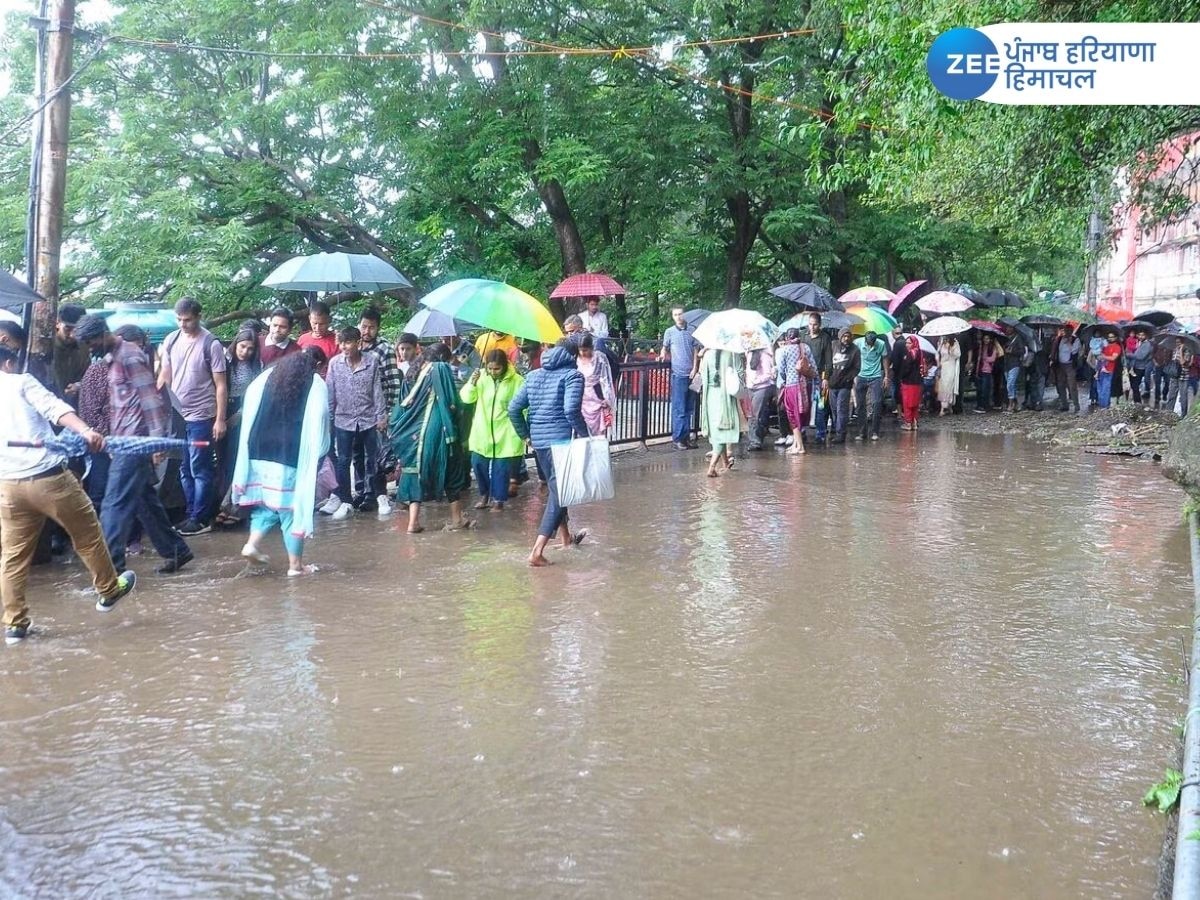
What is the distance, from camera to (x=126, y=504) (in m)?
7.61

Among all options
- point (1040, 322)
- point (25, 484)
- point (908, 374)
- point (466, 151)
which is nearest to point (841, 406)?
point (908, 374)

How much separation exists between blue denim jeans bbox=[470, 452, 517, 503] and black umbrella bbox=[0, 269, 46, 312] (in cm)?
385

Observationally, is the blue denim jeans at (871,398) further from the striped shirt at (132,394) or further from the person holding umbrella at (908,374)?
the striped shirt at (132,394)

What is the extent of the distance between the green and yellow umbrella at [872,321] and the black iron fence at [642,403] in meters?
4.94

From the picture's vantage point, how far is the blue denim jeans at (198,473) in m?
9.02

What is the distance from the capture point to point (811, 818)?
4.15 m

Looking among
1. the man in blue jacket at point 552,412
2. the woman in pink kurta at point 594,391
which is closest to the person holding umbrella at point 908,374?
the woman in pink kurta at point 594,391

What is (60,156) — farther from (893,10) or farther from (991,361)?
(991,361)

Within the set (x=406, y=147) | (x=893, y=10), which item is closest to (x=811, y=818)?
(x=893, y=10)

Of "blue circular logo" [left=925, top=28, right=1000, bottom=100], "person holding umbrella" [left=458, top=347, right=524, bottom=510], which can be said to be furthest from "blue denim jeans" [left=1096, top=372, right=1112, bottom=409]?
"person holding umbrella" [left=458, top=347, right=524, bottom=510]

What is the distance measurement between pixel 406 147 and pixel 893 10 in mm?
11896

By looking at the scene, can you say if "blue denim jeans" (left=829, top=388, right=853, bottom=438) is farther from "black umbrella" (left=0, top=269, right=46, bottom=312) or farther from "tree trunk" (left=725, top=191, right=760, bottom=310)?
"black umbrella" (left=0, top=269, right=46, bottom=312)

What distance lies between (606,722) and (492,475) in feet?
18.0

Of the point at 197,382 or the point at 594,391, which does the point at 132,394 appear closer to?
the point at 197,382
